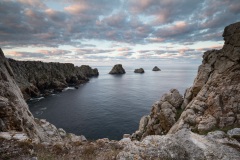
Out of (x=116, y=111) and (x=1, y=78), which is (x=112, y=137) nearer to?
(x=116, y=111)

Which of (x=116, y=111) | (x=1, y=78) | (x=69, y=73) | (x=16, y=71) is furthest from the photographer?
(x=69, y=73)

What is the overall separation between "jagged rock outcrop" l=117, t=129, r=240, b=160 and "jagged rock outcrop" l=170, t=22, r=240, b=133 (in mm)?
9570

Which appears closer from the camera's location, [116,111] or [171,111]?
[171,111]

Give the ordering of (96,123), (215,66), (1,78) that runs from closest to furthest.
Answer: (1,78) < (215,66) < (96,123)

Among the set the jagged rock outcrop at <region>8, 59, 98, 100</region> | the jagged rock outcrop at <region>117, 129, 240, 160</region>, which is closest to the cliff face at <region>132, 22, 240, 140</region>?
the jagged rock outcrop at <region>117, 129, 240, 160</region>

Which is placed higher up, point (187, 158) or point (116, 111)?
point (187, 158)

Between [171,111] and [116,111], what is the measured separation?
1457 inches

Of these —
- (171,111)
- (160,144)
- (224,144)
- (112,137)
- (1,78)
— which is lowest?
(112,137)

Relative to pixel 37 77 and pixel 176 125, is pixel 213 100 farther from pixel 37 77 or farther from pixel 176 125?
pixel 37 77

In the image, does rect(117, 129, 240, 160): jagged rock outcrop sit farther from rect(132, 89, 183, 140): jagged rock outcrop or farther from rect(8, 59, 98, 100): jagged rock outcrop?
rect(8, 59, 98, 100): jagged rock outcrop

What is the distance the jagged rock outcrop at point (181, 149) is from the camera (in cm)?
1299

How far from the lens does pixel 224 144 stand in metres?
15.9

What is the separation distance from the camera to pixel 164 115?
Result: 35.2 metres

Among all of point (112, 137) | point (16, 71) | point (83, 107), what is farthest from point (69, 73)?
point (112, 137)
